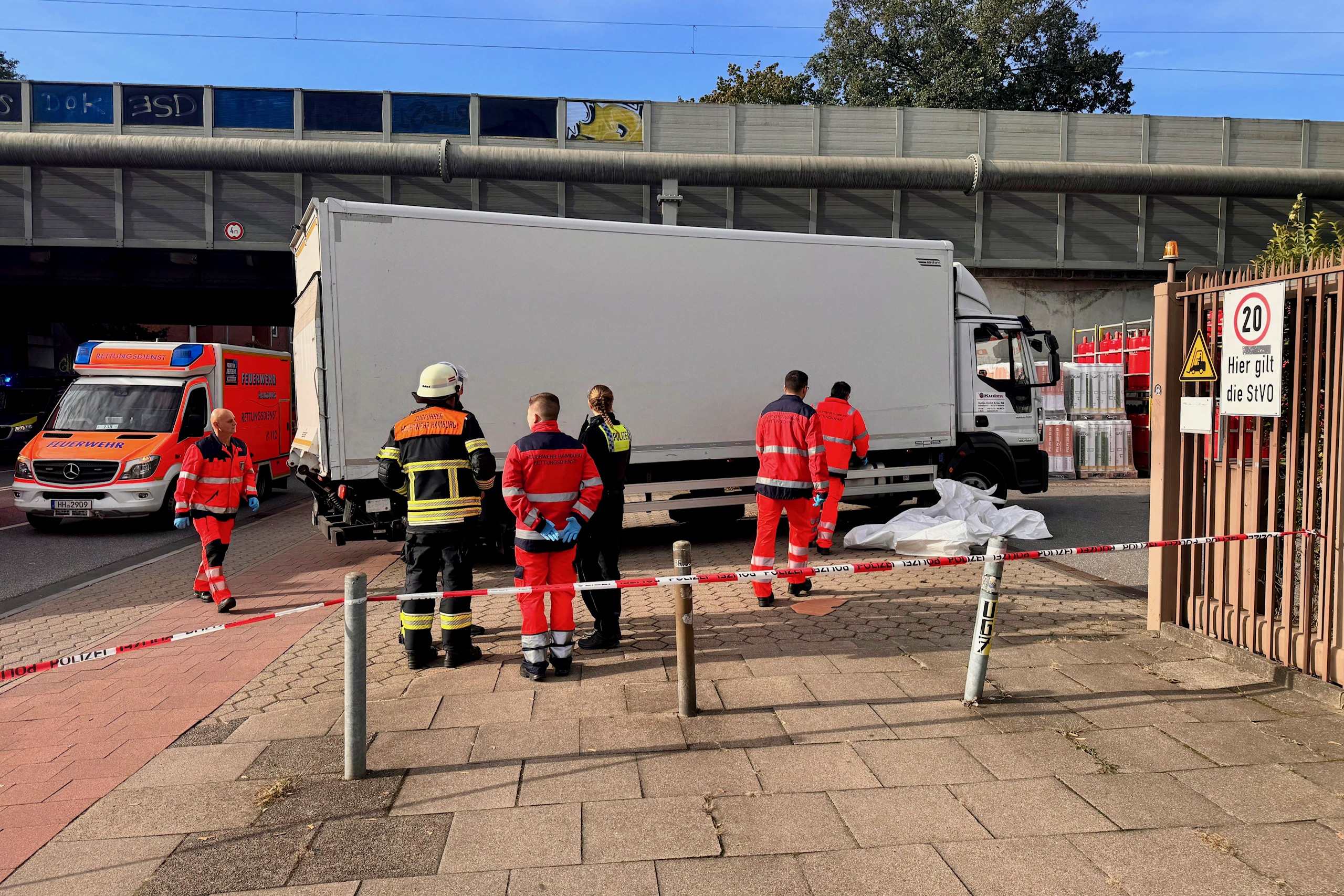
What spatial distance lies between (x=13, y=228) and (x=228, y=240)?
174 inches

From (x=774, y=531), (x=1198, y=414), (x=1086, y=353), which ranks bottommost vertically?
(x=774, y=531)

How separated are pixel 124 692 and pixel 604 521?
304 cm

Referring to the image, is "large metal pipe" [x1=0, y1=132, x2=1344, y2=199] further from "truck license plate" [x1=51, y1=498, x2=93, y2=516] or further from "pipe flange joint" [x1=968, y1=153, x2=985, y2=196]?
"truck license plate" [x1=51, y1=498, x2=93, y2=516]

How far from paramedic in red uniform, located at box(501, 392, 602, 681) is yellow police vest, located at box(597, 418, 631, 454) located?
70 cm

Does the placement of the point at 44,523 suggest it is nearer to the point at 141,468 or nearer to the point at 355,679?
the point at 141,468

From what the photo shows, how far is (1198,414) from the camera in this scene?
Answer: 17.0ft

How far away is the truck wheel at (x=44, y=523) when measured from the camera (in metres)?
11.4

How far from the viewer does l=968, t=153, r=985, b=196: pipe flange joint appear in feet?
63.4

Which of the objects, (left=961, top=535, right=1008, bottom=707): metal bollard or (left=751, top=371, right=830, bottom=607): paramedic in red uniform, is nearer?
(left=961, top=535, right=1008, bottom=707): metal bollard

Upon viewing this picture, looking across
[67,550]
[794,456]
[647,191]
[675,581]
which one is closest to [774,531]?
[794,456]

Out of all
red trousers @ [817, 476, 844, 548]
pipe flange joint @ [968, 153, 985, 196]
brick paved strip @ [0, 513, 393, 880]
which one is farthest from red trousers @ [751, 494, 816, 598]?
pipe flange joint @ [968, 153, 985, 196]

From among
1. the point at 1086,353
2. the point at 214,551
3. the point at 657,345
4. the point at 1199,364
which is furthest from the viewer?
the point at 1086,353

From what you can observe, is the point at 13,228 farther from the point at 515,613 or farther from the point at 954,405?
the point at 954,405

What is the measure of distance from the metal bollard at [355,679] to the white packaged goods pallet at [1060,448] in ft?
53.2
